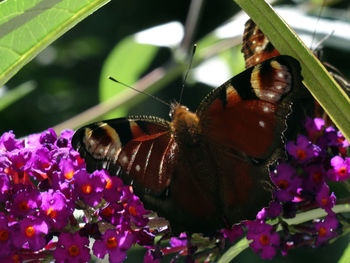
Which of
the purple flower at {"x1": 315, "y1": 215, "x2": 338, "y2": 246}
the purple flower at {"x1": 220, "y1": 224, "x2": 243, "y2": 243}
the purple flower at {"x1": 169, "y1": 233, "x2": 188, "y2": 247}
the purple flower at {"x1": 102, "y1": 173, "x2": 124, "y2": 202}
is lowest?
the purple flower at {"x1": 315, "y1": 215, "x2": 338, "y2": 246}

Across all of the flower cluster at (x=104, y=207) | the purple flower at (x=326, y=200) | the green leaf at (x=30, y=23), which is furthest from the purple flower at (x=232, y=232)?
the green leaf at (x=30, y=23)

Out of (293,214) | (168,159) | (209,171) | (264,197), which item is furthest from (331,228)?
(168,159)

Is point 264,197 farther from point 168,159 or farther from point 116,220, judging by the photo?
point 116,220

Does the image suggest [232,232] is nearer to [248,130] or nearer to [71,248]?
[248,130]

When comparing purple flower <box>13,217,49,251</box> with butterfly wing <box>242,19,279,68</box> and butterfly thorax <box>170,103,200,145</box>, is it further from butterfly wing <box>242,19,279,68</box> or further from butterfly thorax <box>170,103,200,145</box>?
butterfly wing <box>242,19,279,68</box>

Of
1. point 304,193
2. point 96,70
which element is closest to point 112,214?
point 304,193

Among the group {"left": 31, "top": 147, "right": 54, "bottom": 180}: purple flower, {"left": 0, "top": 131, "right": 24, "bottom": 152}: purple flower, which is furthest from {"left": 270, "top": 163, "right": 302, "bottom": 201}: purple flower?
{"left": 0, "top": 131, "right": 24, "bottom": 152}: purple flower

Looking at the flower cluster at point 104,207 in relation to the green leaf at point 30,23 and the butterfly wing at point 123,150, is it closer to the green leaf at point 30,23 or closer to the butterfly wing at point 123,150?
the butterfly wing at point 123,150
